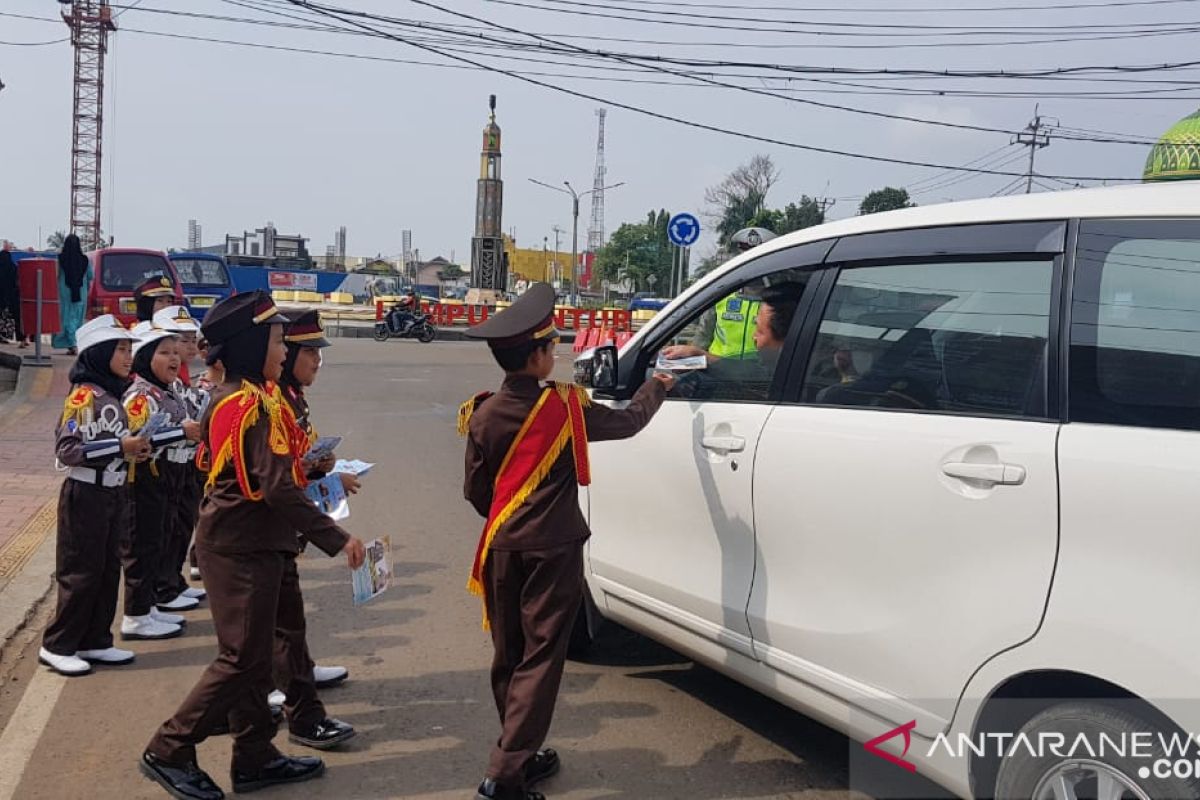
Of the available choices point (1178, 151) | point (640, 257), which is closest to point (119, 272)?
point (1178, 151)

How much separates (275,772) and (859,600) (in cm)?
216

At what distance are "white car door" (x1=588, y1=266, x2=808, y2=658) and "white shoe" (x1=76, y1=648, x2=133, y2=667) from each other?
2269 millimetres

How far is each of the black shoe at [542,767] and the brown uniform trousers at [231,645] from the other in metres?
0.97

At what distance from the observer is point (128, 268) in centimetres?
1733

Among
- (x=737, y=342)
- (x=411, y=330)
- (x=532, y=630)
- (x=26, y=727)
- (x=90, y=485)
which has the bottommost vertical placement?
(x=26, y=727)

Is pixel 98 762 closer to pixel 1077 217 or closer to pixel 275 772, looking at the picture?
pixel 275 772

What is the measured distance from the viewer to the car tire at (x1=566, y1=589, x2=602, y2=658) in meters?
4.70

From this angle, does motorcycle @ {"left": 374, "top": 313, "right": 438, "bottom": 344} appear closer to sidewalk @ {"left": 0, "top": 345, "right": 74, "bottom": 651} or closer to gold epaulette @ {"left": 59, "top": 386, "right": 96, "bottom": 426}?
sidewalk @ {"left": 0, "top": 345, "right": 74, "bottom": 651}

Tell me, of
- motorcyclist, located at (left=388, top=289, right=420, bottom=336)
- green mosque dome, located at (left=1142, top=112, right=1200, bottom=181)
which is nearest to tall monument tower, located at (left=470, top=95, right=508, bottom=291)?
motorcyclist, located at (left=388, top=289, right=420, bottom=336)

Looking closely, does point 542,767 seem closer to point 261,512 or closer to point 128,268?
point 261,512

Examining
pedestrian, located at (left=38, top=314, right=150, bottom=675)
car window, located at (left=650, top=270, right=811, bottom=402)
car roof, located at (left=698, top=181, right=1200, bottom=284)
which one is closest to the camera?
car roof, located at (left=698, top=181, right=1200, bottom=284)

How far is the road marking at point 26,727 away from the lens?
379 cm

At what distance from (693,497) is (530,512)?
66 centimetres

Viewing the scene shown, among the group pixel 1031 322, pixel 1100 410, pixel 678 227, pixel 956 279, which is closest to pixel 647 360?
Answer: pixel 956 279
